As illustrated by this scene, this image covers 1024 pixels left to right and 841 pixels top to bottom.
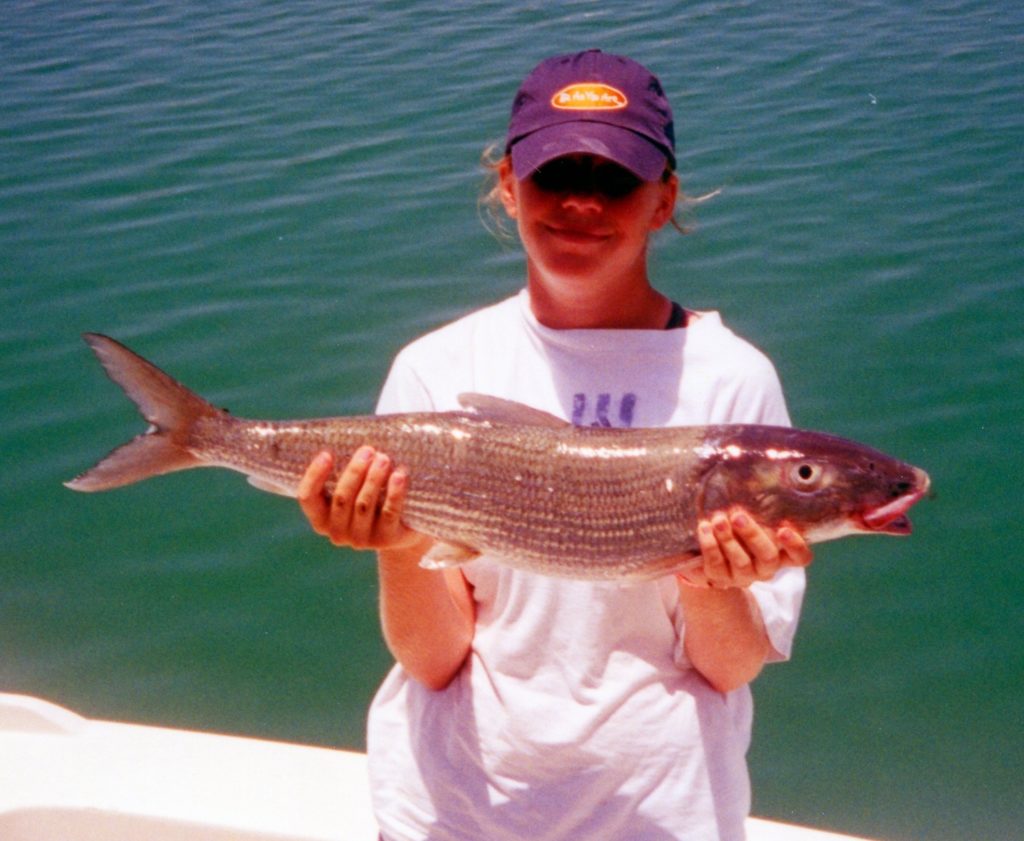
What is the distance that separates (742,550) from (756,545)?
0.03 metres

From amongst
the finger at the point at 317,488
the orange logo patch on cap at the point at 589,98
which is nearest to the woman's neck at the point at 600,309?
the orange logo patch on cap at the point at 589,98

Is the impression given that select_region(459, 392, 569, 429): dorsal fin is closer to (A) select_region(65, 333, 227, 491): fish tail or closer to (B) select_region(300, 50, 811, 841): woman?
(B) select_region(300, 50, 811, 841): woman

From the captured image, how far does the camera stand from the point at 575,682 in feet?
8.30

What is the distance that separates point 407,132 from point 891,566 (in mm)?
6857

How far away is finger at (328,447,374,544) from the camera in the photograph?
265 centimetres

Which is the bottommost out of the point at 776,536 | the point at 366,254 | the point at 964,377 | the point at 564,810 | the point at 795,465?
the point at 564,810

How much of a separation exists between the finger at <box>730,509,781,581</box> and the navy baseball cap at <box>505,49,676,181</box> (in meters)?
0.86

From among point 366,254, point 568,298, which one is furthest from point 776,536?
point 366,254

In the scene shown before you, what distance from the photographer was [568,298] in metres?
2.76

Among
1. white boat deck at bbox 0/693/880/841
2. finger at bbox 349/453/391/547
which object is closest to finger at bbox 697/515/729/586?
finger at bbox 349/453/391/547

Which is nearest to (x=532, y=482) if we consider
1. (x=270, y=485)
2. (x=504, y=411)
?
(x=504, y=411)

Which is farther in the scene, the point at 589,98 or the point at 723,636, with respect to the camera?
the point at 589,98

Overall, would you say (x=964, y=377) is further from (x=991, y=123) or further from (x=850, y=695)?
(x=991, y=123)

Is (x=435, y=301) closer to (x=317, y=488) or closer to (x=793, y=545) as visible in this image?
(x=317, y=488)
